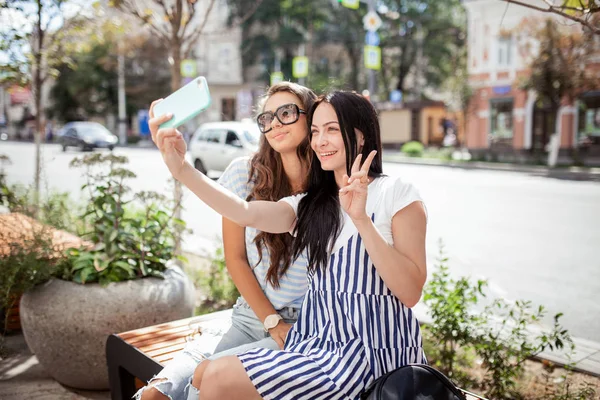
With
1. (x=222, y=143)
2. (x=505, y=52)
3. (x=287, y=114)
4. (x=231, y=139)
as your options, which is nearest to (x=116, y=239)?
(x=287, y=114)

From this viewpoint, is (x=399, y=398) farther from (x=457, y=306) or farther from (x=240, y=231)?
(x=457, y=306)

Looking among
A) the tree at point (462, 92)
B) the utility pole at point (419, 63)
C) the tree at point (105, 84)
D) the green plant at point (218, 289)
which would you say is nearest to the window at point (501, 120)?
the tree at point (462, 92)

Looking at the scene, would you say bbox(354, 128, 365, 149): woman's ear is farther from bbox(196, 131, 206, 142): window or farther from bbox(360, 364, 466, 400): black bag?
bbox(196, 131, 206, 142): window

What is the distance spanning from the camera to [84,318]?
3.11 metres

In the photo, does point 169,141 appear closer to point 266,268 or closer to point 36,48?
point 266,268

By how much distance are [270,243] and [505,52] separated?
29.3 meters

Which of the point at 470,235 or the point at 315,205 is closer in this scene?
the point at 315,205

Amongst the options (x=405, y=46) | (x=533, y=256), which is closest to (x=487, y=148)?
(x=405, y=46)

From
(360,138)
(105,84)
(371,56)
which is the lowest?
(360,138)

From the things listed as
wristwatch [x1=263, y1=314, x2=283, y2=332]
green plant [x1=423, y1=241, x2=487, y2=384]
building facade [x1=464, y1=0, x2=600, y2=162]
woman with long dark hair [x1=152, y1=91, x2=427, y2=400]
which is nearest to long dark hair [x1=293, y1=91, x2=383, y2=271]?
woman with long dark hair [x1=152, y1=91, x2=427, y2=400]

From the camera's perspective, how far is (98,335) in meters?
3.16

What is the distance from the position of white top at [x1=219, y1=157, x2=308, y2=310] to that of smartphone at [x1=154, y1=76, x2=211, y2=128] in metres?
0.88

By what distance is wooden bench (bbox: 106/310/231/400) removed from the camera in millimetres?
2511

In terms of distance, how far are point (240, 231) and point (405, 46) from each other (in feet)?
130
